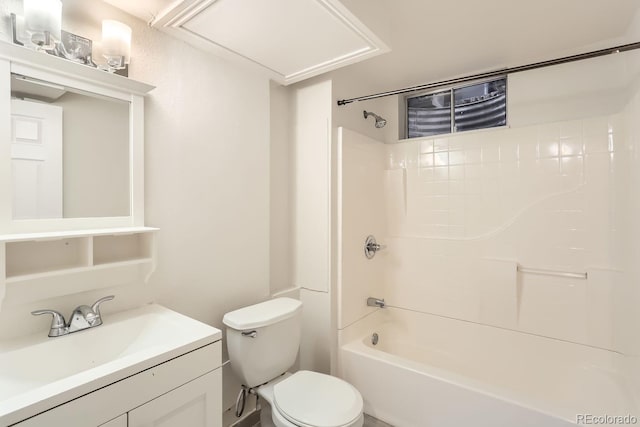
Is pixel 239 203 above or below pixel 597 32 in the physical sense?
below

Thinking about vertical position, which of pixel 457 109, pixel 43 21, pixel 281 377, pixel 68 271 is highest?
pixel 457 109

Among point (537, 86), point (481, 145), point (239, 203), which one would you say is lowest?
point (239, 203)

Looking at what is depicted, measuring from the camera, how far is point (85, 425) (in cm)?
88

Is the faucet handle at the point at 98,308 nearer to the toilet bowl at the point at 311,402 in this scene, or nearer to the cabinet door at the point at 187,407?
the cabinet door at the point at 187,407

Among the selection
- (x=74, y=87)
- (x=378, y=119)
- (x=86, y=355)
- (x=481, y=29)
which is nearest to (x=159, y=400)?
(x=86, y=355)

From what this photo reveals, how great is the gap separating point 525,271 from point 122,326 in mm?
2359

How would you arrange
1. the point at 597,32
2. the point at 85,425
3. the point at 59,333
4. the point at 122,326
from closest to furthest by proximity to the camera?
the point at 85,425
the point at 59,333
the point at 122,326
the point at 597,32

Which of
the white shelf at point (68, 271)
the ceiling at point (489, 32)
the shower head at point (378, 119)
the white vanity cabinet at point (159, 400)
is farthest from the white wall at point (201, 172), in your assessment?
the ceiling at point (489, 32)

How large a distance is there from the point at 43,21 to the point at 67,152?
1.52 ft

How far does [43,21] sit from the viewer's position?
110 centimetres

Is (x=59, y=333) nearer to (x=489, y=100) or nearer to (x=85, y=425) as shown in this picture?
(x=85, y=425)

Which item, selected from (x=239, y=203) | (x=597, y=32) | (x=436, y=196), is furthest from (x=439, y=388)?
(x=597, y=32)

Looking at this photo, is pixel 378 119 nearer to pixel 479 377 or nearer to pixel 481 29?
pixel 481 29

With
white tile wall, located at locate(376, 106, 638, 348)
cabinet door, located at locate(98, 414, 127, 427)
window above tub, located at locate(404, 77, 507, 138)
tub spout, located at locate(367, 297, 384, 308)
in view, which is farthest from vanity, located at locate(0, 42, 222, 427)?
window above tub, located at locate(404, 77, 507, 138)
